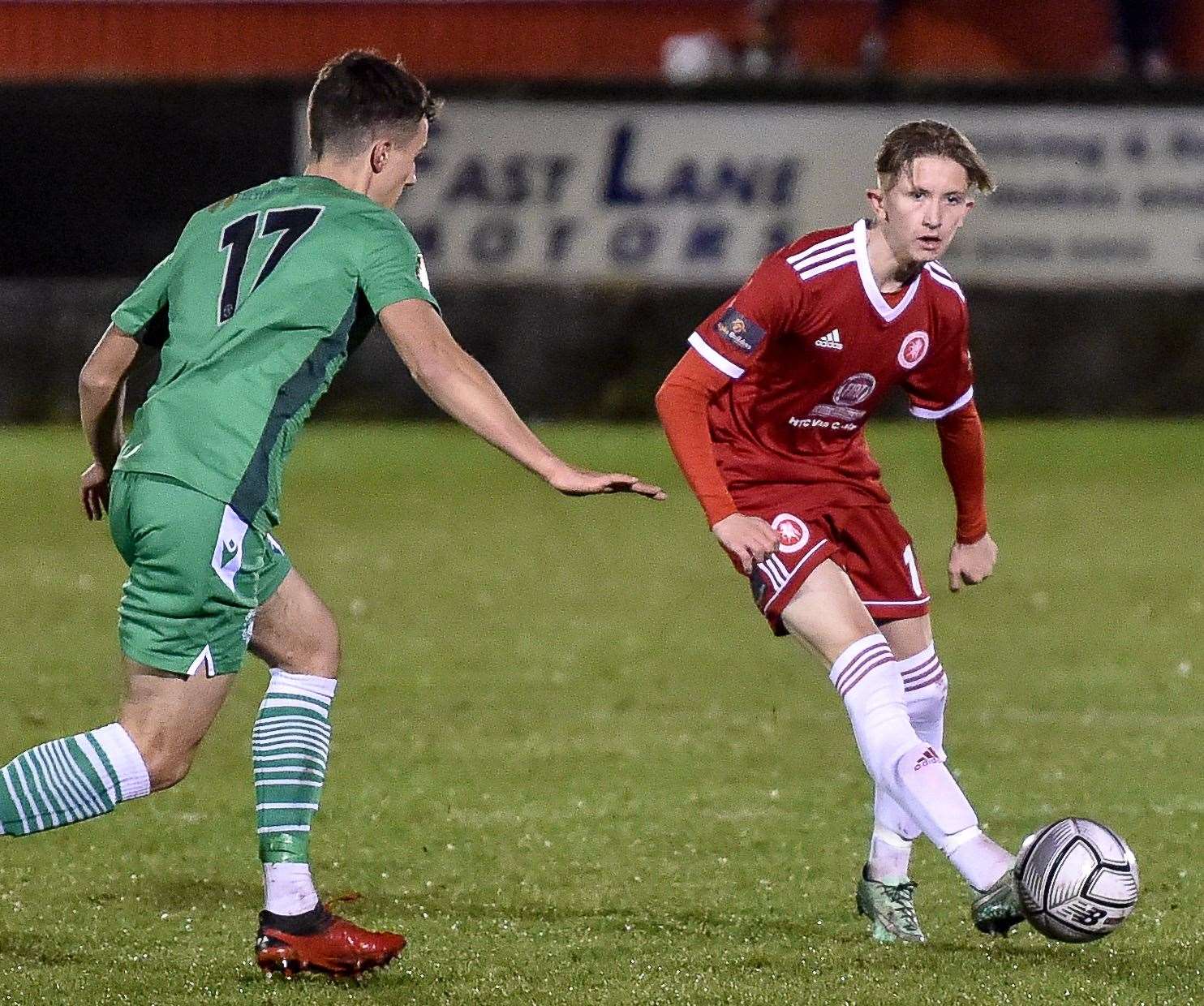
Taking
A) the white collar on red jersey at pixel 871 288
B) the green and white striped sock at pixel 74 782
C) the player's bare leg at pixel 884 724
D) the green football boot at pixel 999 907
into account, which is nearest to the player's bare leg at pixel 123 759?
the green and white striped sock at pixel 74 782

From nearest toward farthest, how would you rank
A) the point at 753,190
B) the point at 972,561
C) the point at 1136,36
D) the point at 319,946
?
the point at 319,946, the point at 972,561, the point at 753,190, the point at 1136,36

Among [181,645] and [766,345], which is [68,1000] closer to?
[181,645]

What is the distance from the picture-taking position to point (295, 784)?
4809 mm

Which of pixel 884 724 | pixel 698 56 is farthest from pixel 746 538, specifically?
pixel 698 56

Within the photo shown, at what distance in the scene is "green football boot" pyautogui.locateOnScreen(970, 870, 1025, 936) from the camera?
14.8 feet

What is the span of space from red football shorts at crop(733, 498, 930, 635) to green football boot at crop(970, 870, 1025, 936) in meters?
0.85

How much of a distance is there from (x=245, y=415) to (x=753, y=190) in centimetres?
1332

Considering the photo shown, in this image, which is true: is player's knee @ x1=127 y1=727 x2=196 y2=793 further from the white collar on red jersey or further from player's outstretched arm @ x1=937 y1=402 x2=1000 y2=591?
player's outstretched arm @ x1=937 y1=402 x2=1000 y2=591

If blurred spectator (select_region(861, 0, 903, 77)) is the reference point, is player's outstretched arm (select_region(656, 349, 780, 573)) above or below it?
above

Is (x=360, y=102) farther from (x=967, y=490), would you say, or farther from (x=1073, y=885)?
(x=1073, y=885)

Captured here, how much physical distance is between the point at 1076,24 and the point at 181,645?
18.8 meters

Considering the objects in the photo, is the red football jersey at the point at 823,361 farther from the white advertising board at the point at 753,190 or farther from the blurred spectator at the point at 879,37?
the blurred spectator at the point at 879,37

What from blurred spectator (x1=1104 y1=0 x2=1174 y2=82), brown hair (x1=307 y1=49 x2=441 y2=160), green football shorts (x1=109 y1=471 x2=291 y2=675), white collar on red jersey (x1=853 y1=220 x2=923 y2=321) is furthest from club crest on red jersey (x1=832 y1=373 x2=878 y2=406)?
blurred spectator (x1=1104 y1=0 x2=1174 y2=82)

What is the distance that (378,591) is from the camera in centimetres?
1047
